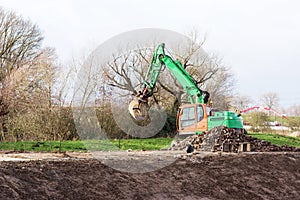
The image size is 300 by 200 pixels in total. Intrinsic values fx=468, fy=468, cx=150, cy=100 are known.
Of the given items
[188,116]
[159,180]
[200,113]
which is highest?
[200,113]

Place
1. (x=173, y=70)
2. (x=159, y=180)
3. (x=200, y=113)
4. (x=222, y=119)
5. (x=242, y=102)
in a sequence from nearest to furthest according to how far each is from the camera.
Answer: (x=159, y=180) → (x=222, y=119) → (x=200, y=113) → (x=173, y=70) → (x=242, y=102)

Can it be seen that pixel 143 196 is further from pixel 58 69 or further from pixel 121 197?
pixel 58 69

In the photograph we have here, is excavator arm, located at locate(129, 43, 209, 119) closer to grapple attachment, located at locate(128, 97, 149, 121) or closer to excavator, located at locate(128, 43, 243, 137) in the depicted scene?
excavator, located at locate(128, 43, 243, 137)

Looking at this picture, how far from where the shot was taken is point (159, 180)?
9516 millimetres

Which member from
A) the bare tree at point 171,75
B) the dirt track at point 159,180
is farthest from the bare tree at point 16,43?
the dirt track at point 159,180

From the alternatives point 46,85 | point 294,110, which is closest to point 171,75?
point 46,85

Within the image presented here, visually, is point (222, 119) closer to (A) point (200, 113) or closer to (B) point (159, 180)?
(A) point (200, 113)

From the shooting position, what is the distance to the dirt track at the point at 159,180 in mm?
7820

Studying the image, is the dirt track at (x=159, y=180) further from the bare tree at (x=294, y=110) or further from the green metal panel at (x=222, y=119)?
the bare tree at (x=294, y=110)

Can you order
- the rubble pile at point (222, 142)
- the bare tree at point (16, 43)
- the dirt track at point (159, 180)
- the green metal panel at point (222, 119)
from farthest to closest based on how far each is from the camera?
the bare tree at point (16, 43), the green metal panel at point (222, 119), the rubble pile at point (222, 142), the dirt track at point (159, 180)

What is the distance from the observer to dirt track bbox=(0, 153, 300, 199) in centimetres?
782

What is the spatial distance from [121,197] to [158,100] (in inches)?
744

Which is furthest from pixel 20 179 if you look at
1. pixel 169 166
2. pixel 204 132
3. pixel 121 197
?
pixel 204 132

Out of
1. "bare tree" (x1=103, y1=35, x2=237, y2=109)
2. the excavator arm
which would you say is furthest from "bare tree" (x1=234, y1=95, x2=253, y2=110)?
the excavator arm
